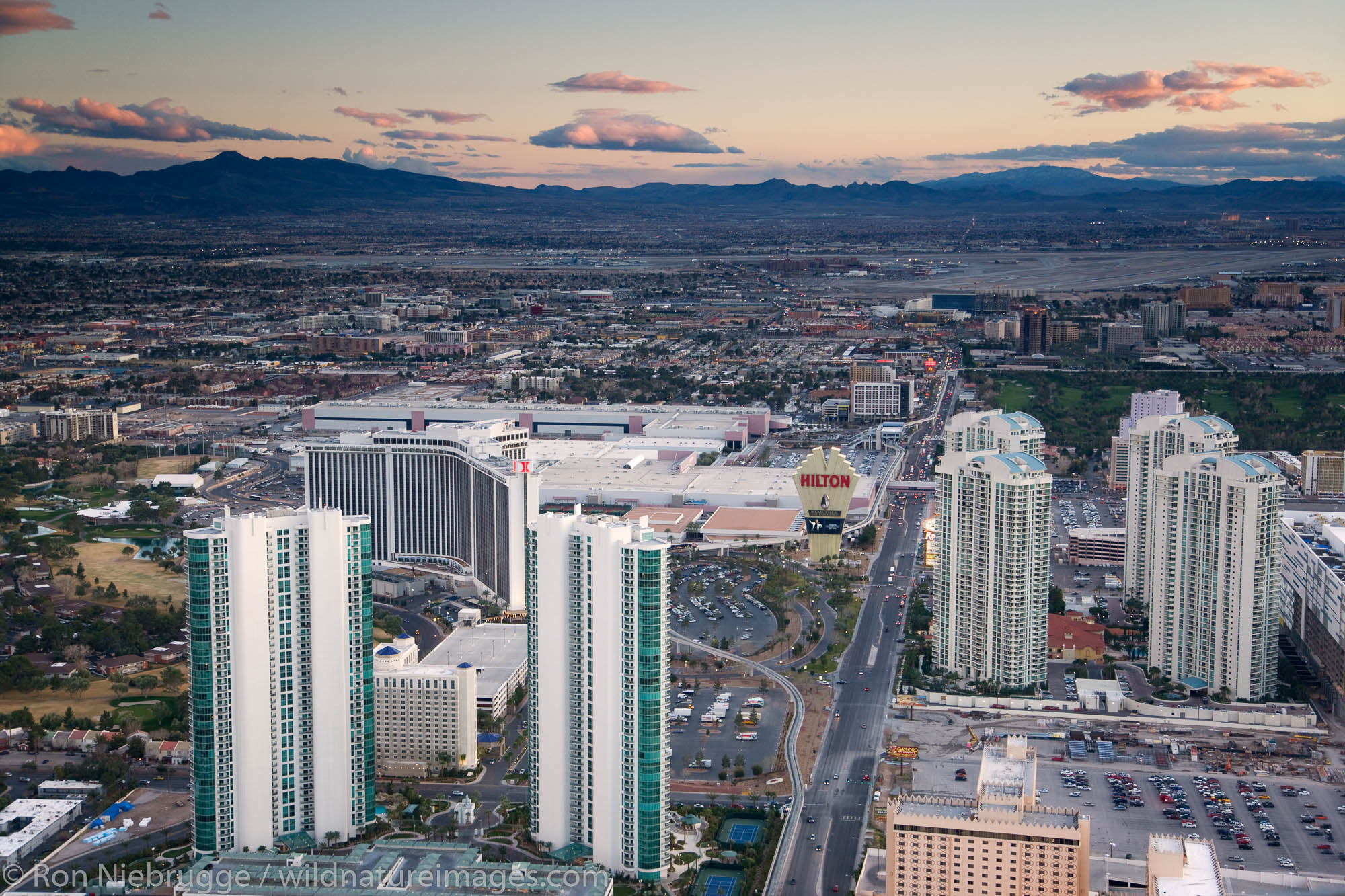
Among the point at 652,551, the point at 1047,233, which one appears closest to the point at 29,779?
the point at 652,551

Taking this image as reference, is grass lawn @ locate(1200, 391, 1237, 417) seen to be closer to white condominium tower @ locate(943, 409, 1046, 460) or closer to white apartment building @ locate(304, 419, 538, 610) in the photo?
white condominium tower @ locate(943, 409, 1046, 460)

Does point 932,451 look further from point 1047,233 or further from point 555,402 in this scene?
point 1047,233

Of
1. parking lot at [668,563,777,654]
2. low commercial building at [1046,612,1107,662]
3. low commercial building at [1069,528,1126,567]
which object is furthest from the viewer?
low commercial building at [1069,528,1126,567]

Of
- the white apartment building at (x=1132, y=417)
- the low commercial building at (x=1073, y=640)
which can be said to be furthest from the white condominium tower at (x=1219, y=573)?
the white apartment building at (x=1132, y=417)

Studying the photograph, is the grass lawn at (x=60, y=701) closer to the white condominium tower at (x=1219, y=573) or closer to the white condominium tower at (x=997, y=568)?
the white condominium tower at (x=997, y=568)

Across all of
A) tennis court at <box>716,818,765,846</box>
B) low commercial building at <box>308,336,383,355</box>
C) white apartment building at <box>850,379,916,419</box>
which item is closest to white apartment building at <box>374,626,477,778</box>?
tennis court at <box>716,818,765,846</box>

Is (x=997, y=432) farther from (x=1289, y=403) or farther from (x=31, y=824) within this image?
(x=1289, y=403)
